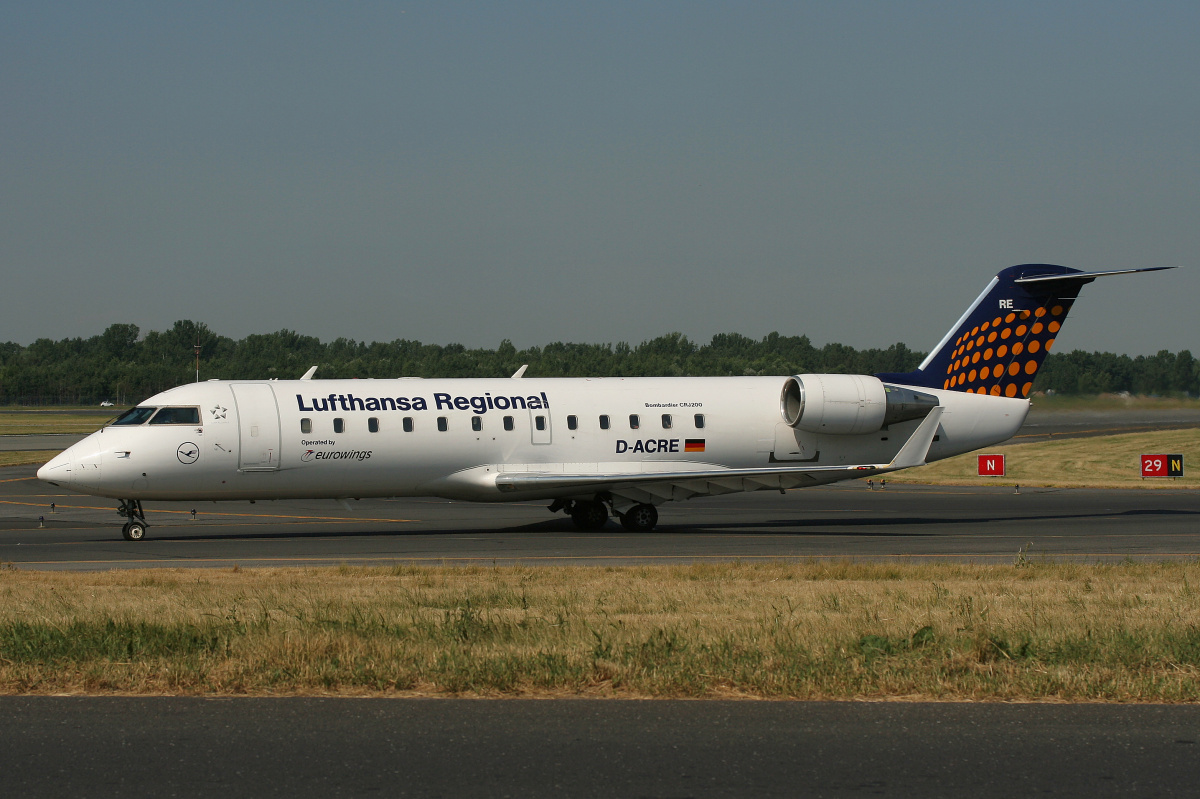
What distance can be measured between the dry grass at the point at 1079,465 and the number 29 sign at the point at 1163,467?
385mm

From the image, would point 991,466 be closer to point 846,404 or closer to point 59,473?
point 846,404

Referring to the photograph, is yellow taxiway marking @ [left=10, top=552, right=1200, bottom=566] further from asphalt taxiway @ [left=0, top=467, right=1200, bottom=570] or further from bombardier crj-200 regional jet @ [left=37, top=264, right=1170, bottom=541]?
bombardier crj-200 regional jet @ [left=37, top=264, right=1170, bottom=541]

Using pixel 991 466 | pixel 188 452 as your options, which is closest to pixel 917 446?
pixel 188 452

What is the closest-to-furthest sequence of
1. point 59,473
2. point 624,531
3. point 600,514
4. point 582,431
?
point 59,473, point 582,431, point 624,531, point 600,514

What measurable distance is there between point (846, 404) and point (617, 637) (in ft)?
56.8

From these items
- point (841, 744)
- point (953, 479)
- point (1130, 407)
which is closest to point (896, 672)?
point (841, 744)

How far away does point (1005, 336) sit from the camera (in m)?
29.6

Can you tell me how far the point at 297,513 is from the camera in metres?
31.7

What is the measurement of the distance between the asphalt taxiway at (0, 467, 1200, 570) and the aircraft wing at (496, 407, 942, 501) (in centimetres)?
100

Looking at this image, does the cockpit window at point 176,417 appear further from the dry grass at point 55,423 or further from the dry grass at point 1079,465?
the dry grass at point 55,423

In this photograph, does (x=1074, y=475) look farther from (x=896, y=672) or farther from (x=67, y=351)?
(x=67, y=351)

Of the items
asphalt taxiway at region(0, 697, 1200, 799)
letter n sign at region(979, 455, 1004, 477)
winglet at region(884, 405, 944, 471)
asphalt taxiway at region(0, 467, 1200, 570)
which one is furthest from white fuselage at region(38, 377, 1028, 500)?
letter n sign at region(979, 455, 1004, 477)

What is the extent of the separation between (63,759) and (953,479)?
4040 centimetres

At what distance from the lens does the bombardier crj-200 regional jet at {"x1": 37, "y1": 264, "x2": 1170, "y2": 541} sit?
81.3 feet
